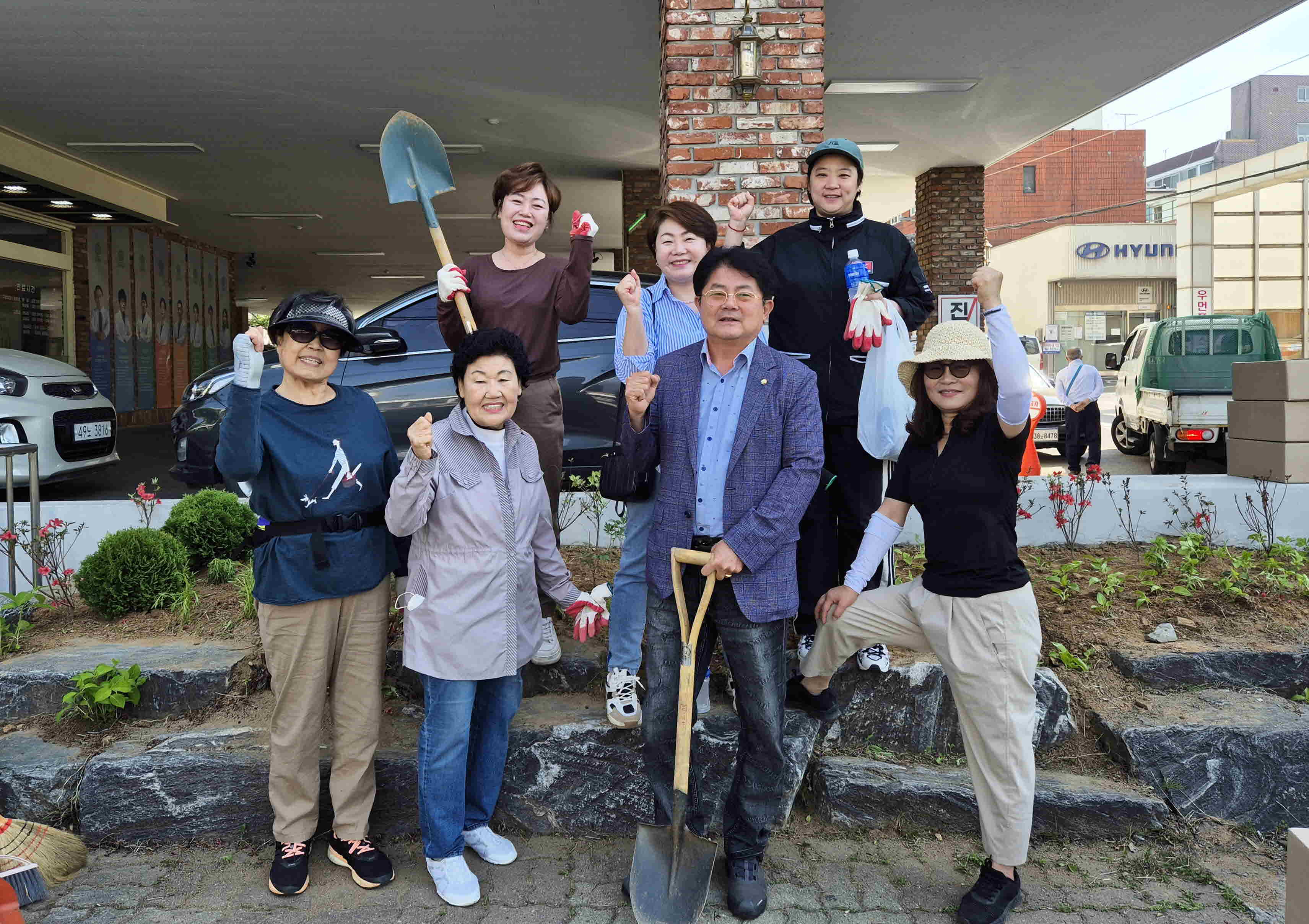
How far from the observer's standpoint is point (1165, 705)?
12.4 ft

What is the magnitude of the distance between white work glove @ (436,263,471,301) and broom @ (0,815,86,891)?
2192 millimetres

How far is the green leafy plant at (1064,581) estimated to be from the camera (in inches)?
178

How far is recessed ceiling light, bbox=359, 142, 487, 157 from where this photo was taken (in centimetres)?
1173

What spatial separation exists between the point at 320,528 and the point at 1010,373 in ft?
6.82

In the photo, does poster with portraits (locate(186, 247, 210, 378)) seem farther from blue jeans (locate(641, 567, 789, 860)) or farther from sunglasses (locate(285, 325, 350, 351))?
blue jeans (locate(641, 567, 789, 860))

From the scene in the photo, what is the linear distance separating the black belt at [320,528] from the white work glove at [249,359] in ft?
1.44

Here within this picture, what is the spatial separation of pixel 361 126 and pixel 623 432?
9403mm

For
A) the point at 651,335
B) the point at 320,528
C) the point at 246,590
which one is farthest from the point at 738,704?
the point at 246,590

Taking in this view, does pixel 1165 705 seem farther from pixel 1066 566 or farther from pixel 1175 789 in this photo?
pixel 1066 566

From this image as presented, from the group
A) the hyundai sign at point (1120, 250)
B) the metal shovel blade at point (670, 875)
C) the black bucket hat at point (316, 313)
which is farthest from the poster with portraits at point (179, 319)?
the hyundai sign at point (1120, 250)

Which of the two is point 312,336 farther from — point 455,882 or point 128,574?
point 128,574

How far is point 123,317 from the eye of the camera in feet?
56.0

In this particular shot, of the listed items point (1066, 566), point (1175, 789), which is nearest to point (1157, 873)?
point (1175, 789)

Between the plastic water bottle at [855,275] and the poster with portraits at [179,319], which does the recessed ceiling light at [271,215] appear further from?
the plastic water bottle at [855,275]
